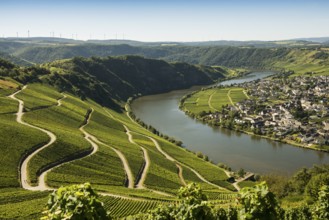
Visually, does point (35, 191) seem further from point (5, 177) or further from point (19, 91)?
point (19, 91)

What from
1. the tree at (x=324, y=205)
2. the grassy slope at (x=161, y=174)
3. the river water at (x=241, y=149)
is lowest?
the river water at (x=241, y=149)

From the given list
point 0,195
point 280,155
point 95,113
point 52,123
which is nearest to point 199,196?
point 0,195

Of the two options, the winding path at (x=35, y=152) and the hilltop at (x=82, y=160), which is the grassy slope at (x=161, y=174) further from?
the winding path at (x=35, y=152)

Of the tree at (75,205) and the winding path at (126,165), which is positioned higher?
the tree at (75,205)

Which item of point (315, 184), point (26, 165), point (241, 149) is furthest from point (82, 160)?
point (241, 149)

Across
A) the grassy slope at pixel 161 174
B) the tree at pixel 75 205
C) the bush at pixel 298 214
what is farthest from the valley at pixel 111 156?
the tree at pixel 75 205

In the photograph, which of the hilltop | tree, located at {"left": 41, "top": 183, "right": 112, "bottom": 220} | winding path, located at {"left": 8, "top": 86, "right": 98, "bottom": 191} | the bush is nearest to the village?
the hilltop

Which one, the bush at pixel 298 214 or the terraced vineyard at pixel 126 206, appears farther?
the terraced vineyard at pixel 126 206

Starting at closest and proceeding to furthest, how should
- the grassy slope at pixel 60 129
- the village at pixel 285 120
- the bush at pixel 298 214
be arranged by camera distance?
the bush at pixel 298 214
the grassy slope at pixel 60 129
the village at pixel 285 120
